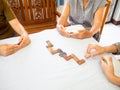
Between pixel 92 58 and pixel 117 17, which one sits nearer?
pixel 92 58

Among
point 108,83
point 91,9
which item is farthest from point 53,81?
point 91,9

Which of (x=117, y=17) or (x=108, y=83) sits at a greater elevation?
(x=108, y=83)

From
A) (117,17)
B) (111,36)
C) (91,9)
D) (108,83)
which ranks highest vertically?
(91,9)

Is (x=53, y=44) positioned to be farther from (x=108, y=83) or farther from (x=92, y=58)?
(x=108, y=83)

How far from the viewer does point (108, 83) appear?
76 centimetres

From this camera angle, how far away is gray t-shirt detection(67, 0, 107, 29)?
134 centimetres

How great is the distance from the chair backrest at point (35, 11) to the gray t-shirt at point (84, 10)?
1.32 ft

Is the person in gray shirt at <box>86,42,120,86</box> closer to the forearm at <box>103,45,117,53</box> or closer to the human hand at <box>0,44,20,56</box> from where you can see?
the forearm at <box>103,45,117,53</box>

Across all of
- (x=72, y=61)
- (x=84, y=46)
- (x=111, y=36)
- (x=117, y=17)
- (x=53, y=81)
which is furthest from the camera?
(x=117, y=17)

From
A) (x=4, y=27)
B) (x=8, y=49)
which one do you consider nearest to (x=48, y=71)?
(x=8, y=49)

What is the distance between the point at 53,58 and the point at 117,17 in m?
2.00

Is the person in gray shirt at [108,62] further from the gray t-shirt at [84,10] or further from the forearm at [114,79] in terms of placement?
the gray t-shirt at [84,10]

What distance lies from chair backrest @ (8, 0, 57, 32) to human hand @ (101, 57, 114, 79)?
44.2 inches

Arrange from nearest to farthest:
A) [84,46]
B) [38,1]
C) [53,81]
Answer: [53,81] → [84,46] → [38,1]
